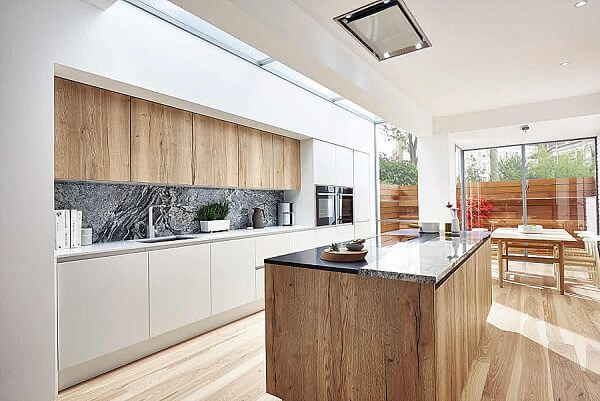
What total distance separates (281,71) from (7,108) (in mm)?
2802

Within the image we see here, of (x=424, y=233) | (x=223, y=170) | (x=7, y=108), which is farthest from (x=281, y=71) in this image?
(x=7, y=108)

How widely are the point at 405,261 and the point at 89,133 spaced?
2.34 metres

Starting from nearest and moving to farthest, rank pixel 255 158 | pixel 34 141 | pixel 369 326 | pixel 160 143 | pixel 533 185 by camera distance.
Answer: pixel 369 326 < pixel 34 141 < pixel 160 143 < pixel 255 158 < pixel 533 185

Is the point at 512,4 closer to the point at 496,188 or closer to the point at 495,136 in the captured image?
the point at 495,136

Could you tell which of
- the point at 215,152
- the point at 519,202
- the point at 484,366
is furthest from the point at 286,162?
the point at 519,202

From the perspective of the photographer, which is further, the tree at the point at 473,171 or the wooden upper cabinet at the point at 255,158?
the tree at the point at 473,171

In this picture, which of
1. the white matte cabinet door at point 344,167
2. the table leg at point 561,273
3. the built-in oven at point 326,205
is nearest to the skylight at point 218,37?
the white matte cabinet door at point 344,167

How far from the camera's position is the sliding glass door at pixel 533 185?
21.1 ft

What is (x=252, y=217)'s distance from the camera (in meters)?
4.55

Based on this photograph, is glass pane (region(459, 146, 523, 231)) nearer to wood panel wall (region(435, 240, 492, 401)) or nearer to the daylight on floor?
the daylight on floor

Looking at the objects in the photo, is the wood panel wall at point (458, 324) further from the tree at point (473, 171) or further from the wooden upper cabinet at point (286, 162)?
the tree at point (473, 171)

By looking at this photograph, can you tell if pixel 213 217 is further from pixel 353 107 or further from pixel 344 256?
pixel 353 107

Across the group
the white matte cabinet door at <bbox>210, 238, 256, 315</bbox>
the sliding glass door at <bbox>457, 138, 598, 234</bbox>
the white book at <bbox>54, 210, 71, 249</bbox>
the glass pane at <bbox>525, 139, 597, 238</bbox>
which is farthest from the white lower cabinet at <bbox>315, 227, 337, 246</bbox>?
the glass pane at <bbox>525, 139, 597, 238</bbox>

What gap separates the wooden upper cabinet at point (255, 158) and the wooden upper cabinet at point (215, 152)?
10 centimetres
